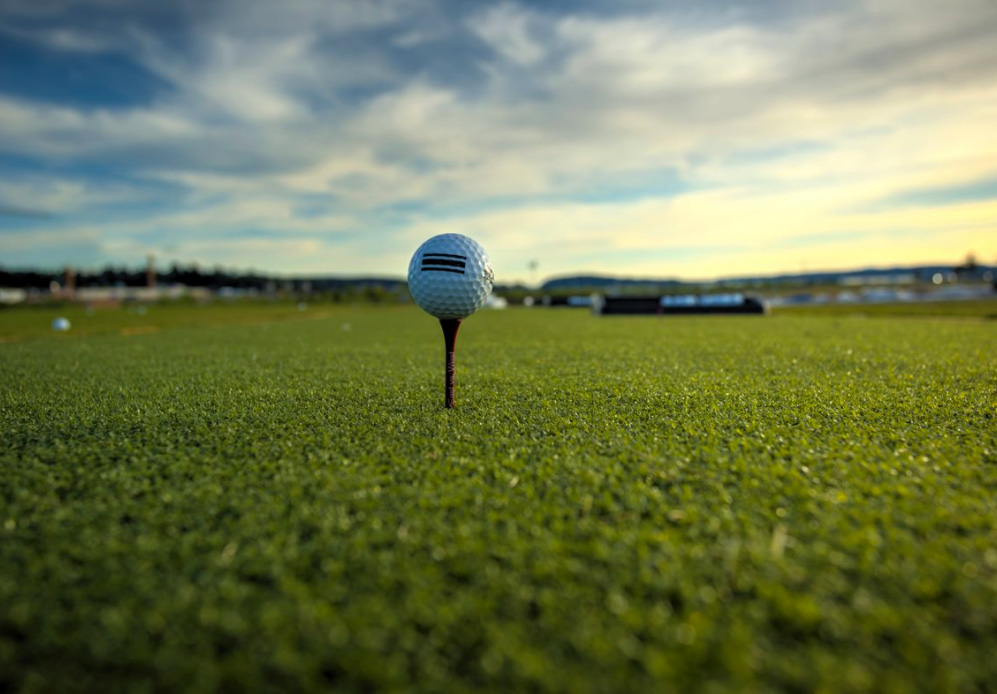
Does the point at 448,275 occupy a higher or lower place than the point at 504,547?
higher

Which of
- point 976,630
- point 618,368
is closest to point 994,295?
point 618,368

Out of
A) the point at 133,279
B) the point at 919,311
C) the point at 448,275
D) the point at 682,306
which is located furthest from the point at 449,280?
the point at 133,279

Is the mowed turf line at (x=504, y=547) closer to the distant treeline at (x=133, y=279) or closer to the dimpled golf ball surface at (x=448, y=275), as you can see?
the dimpled golf ball surface at (x=448, y=275)

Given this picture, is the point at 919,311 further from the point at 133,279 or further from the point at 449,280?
the point at 133,279

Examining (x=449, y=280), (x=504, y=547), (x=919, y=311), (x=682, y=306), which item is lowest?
(x=504, y=547)

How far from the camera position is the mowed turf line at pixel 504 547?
6.24 ft

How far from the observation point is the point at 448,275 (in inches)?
223

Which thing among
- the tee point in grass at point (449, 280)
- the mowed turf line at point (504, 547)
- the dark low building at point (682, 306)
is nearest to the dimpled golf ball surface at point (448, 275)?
the tee point in grass at point (449, 280)

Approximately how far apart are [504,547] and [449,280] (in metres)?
3.57

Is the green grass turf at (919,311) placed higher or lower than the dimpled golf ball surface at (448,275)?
lower

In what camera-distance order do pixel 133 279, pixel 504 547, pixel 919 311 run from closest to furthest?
pixel 504 547, pixel 919 311, pixel 133 279

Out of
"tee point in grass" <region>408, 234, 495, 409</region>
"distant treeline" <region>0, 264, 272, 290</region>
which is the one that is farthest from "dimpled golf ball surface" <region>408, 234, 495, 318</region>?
"distant treeline" <region>0, 264, 272, 290</region>

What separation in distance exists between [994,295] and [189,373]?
234 feet

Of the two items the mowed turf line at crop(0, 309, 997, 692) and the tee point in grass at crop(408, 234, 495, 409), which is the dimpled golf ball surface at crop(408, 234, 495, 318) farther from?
the mowed turf line at crop(0, 309, 997, 692)
